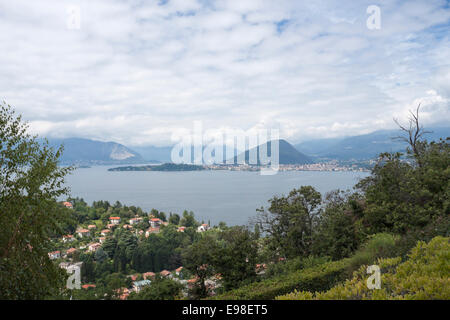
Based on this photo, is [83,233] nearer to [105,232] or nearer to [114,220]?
A: [105,232]

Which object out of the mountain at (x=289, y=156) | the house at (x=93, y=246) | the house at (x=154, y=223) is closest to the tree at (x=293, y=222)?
the house at (x=93, y=246)

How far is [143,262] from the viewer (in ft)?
121

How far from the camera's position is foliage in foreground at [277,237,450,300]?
314cm

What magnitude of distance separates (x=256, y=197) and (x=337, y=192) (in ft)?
153

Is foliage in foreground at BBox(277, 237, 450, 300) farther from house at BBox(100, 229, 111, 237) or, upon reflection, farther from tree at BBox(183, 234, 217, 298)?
house at BBox(100, 229, 111, 237)

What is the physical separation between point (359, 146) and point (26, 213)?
120 metres

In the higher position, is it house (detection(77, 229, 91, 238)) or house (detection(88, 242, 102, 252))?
house (detection(77, 229, 91, 238))

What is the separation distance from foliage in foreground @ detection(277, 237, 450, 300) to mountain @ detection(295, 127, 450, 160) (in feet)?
98.6

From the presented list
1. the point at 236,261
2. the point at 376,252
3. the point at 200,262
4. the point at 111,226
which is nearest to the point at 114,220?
the point at 111,226

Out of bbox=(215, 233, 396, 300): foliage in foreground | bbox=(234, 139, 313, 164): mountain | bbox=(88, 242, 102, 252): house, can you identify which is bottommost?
bbox=(88, 242, 102, 252): house

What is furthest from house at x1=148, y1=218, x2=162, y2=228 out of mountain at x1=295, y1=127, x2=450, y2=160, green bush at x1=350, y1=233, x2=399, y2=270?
green bush at x1=350, y1=233, x2=399, y2=270

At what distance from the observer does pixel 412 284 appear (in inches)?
133
